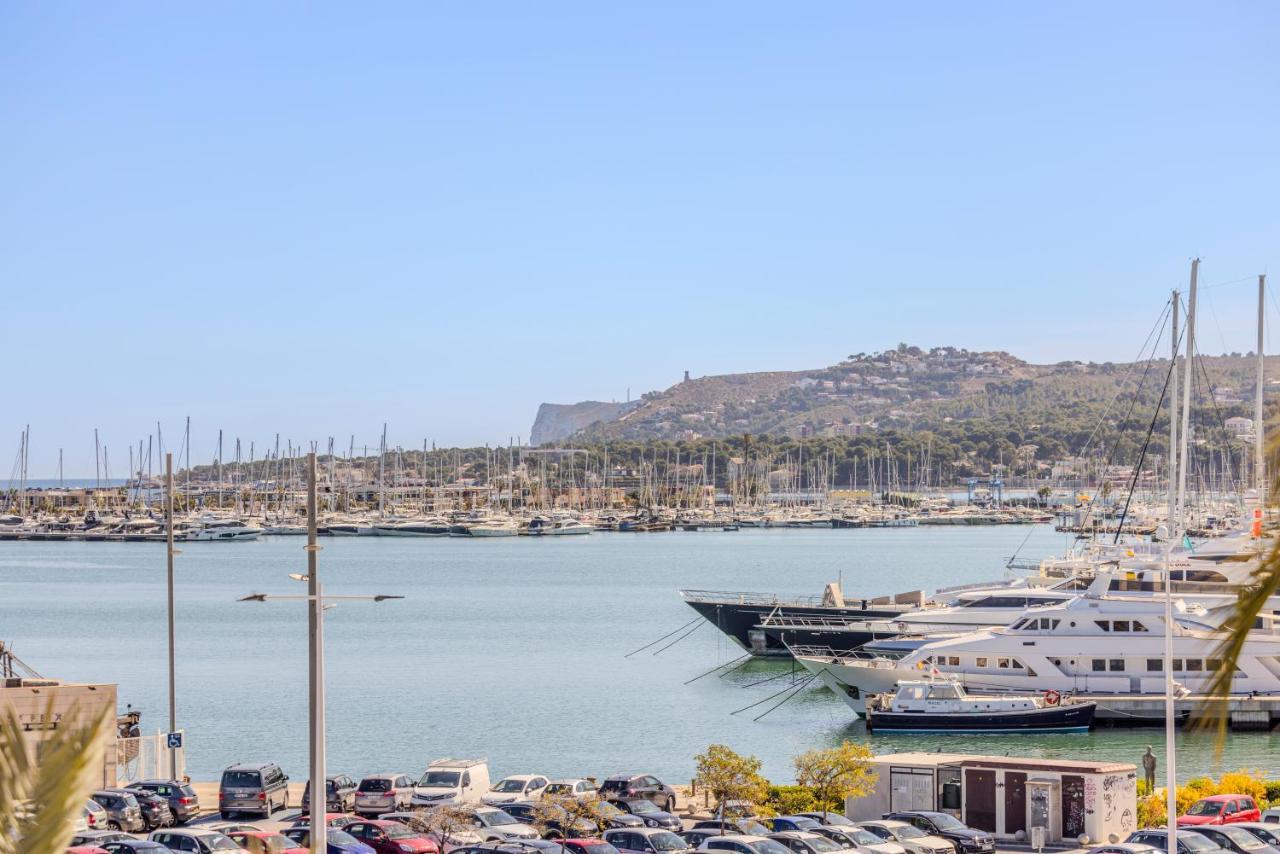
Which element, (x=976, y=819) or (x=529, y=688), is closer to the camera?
(x=976, y=819)

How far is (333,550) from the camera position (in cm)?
15000

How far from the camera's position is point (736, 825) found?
2419 cm

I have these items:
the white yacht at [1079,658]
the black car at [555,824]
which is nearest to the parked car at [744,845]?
the black car at [555,824]

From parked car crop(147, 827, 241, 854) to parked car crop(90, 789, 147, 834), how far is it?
3078 mm

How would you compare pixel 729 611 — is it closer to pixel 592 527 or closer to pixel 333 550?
pixel 333 550

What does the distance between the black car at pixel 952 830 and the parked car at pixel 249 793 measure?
10.3 meters

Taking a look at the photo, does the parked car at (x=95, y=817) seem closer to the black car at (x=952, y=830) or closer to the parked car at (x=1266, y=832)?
the black car at (x=952, y=830)

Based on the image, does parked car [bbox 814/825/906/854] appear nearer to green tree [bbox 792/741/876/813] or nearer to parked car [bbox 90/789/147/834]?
green tree [bbox 792/741/876/813]

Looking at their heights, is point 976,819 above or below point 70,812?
below

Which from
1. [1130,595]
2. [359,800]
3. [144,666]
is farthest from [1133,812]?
[144,666]

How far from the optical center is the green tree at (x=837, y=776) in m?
27.5

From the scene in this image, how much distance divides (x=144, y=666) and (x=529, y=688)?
16.7m

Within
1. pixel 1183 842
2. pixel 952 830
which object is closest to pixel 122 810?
pixel 952 830

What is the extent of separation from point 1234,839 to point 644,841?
8279 mm
